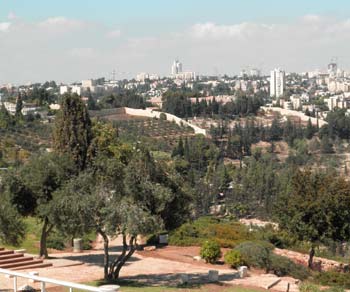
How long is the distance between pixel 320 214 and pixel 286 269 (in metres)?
3.69

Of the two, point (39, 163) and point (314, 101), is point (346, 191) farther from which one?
point (314, 101)

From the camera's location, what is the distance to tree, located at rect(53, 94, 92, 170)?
95.5 ft

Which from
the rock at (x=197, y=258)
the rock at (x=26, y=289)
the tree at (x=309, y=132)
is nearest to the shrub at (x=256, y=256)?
the rock at (x=197, y=258)

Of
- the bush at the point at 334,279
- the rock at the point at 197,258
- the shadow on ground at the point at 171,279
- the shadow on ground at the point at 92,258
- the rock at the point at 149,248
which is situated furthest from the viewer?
the rock at the point at 149,248

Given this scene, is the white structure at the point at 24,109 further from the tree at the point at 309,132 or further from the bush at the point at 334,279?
the bush at the point at 334,279

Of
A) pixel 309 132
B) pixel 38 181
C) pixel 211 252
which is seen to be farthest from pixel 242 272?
pixel 309 132

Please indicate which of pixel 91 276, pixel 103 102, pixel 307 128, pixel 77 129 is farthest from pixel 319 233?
pixel 103 102

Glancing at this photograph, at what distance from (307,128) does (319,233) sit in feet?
297

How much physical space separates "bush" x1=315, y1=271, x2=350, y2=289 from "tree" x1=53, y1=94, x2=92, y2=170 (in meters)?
13.0

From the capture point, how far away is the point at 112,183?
52.5ft

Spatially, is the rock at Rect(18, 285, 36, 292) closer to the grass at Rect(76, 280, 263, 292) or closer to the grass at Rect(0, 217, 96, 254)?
the grass at Rect(76, 280, 263, 292)

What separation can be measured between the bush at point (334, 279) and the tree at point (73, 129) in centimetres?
1297

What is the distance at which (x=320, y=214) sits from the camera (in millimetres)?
22484

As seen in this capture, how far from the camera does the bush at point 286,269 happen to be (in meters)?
19.4
